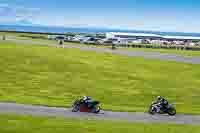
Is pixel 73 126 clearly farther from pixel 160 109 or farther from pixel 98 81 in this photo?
pixel 98 81

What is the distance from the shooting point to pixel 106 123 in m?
22.1

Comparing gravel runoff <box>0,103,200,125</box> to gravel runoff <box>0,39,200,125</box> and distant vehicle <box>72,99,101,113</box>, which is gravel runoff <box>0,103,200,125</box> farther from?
distant vehicle <box>72,99,101,113</box>

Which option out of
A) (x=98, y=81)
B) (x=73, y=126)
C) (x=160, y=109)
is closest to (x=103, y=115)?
(x=160, y=109)

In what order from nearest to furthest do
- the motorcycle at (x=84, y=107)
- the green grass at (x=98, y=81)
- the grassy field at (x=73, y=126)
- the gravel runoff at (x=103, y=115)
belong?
the grassy field at (x=73, y=126)
the gravel runoff at (x=103, y=115)
the motorcycle at (x=84, y=107)
the green grass at (x=98, y=81)

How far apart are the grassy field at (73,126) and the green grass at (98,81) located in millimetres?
7002

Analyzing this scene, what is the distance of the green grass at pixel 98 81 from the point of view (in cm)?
3481

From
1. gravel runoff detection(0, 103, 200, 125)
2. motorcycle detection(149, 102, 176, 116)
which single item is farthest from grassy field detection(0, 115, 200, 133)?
motorcycle detection(149, 102, 176, 116)

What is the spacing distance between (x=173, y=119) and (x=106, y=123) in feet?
19.4

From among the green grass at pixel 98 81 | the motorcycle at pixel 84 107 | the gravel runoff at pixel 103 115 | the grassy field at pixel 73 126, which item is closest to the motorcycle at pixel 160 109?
the gravel runoff at pixel 103 115

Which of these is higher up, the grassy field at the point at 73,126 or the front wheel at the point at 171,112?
the grassy field at the point at 73,126

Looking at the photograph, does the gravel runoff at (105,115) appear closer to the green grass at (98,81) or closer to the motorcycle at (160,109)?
the motorcycle at (160,109)

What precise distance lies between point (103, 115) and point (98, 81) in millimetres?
18062

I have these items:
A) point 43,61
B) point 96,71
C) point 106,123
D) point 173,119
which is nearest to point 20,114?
point 106,123

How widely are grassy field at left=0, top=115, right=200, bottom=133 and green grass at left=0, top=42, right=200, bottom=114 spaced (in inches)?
276
